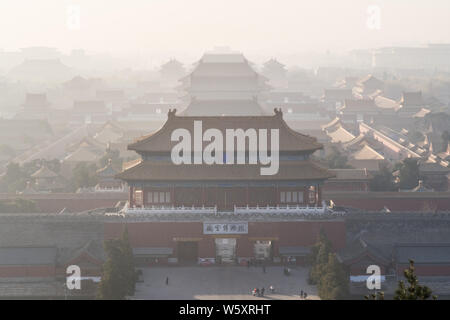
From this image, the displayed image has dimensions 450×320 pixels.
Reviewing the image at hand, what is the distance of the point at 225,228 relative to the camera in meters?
35.0

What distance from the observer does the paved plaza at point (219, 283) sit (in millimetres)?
30641

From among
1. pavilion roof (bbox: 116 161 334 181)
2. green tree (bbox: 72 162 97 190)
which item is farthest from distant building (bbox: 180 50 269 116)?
pavilion roof (bbox: 116 161 334 181)

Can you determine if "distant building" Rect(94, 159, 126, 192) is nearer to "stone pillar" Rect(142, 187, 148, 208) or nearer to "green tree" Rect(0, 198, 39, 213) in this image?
"green tree" Rect(0, 198, 39, 213)

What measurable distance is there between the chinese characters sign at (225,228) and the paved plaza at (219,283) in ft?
5.20

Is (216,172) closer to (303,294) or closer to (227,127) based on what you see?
(227,127)

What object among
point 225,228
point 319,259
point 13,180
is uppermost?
point 13,180

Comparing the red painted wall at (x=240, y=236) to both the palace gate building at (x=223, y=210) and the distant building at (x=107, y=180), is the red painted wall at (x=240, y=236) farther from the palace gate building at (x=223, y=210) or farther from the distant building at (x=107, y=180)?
the distant building at (x=107, y=180)

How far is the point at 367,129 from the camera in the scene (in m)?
76.7

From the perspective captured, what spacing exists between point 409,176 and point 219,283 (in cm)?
1760

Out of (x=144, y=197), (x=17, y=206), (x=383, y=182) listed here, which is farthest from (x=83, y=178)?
(x=383, y=182)

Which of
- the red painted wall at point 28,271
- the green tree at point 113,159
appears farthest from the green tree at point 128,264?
the green tree at point 113,159
